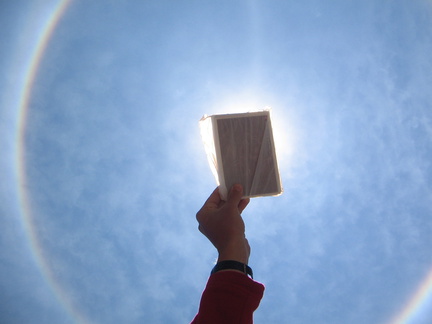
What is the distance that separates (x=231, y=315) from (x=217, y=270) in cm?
37

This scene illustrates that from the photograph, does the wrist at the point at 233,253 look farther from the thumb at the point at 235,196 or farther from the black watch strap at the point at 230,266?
the thumb at the point at 235,196

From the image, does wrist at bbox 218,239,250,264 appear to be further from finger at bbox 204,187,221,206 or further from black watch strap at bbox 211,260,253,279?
finger at bbox 204,187,221,206

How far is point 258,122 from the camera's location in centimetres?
363

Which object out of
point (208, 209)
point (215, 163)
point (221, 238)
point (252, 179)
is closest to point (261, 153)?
point (252, 179)

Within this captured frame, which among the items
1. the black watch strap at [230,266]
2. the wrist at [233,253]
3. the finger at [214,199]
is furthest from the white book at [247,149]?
the black watch strap at [230,266]

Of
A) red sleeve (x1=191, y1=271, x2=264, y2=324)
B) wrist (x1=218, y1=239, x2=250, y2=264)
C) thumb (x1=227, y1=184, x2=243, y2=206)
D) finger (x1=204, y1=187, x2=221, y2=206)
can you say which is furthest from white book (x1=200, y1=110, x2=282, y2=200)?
red sleeve (x1=191, y1=271, x2=264, y2=324)

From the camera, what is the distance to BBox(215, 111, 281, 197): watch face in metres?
3.58

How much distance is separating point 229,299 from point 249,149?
216 cm

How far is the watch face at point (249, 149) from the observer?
358 cm

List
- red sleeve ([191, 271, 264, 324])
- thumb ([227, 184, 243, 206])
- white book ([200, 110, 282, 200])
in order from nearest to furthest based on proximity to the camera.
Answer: red sleeve ([191, 271, 264, 324]), thumb ([227, 184, 243, 206]), white book ([200, 110, 282, 200])

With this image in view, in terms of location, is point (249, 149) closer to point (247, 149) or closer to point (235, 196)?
point (247, 149)

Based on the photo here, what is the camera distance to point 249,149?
3629 mm

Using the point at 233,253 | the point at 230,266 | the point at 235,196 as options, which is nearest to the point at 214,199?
the point at 235,196

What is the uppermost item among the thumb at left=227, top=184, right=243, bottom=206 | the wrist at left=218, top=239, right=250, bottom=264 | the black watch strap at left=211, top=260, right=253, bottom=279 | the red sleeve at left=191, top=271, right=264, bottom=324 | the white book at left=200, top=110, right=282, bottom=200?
the white book at left=200, top=110, right=282, bottom=200
